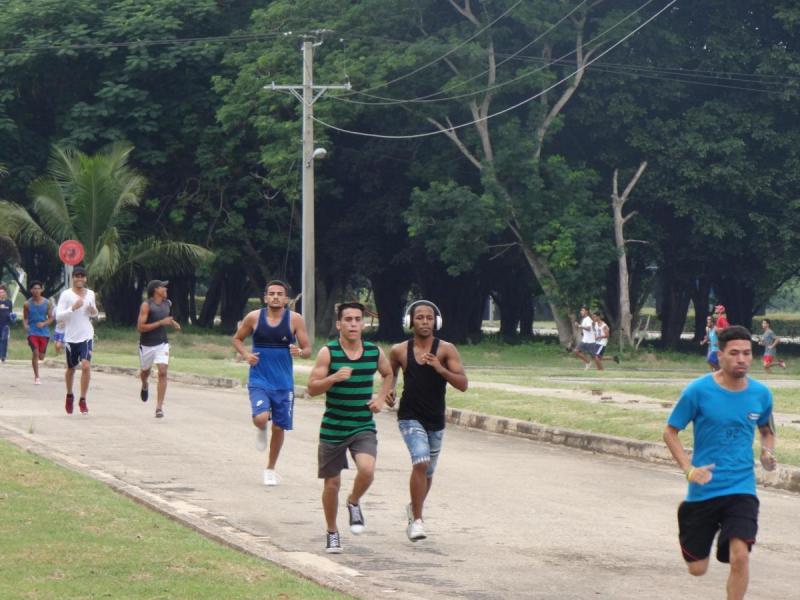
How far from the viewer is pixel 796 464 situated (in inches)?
577

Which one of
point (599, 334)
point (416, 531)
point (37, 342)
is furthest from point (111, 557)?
point (599, 334)

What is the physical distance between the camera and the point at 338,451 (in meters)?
10.0

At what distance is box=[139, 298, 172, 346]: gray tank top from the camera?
19656 millimetres

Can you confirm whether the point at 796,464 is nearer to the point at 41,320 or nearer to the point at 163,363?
the point at 163,363

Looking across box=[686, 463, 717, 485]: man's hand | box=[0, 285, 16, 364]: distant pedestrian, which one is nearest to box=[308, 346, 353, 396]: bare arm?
box=[686, 463, 717, 485]: man's hand

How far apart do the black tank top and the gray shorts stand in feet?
1.51

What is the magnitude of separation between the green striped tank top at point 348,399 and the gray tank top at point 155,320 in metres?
9.89

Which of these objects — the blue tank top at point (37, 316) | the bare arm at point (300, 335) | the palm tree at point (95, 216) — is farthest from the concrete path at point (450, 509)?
the palm tree at point (95, 216)

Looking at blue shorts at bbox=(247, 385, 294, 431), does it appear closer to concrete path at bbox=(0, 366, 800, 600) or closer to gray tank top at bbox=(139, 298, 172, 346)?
concrete path at bbox=(0, 366, 800, 600)

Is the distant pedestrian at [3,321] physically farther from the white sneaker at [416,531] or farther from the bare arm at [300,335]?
the white sneaker at [416,531]

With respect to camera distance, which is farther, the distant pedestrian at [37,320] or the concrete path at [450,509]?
the distant pedestrian at [37,320]

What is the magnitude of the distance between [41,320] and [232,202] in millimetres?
24378

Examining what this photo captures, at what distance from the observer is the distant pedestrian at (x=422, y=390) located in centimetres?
1026

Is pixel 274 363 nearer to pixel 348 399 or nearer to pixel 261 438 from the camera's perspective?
pixel 261 438
